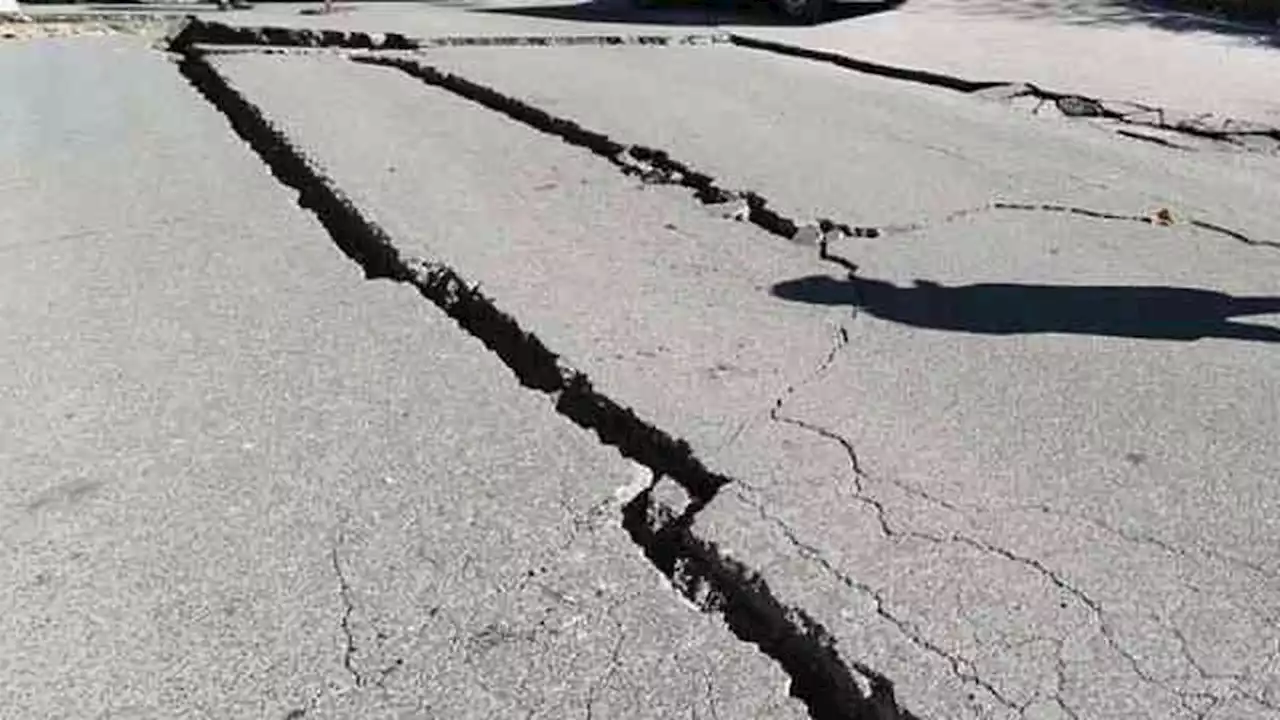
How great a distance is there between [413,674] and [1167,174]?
6856mm

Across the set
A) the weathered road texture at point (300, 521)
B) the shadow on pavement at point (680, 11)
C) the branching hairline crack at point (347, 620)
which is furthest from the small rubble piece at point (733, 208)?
the shadow on pavement at point (680, 11)

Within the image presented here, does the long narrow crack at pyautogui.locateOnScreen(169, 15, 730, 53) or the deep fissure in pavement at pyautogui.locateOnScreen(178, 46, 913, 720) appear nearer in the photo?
the deep fissure in pavement at pyautogui.locateOnScreen(178, 46, 913, 720)

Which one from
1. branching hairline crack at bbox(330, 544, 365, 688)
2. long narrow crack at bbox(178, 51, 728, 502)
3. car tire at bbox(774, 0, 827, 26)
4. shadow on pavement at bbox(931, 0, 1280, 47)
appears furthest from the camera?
car tire at bbox(774, 0, 827, 26)

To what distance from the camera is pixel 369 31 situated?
15.8m

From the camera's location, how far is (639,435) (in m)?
4.24

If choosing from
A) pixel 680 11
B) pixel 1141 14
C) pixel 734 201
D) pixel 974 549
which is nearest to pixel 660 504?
pixel 974 549

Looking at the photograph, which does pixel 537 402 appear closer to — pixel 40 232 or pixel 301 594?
pixel 301 594

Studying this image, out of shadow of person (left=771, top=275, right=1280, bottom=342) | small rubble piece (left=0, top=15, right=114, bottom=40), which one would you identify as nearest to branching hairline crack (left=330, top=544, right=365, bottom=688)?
shadow of person (left=771, top=275, right=1280, bottom=342)

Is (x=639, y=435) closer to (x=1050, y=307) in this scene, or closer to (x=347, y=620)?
(x=347, y=620)

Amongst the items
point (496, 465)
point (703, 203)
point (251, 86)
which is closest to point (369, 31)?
point (251, 86)

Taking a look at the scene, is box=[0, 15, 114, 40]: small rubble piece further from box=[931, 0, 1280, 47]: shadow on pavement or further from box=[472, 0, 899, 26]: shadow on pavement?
box=[931, 0, 1280, 47]: shadow on pavement

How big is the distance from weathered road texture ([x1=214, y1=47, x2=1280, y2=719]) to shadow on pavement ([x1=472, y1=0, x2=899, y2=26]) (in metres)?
8.06

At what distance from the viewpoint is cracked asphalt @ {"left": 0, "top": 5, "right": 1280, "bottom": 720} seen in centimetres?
296

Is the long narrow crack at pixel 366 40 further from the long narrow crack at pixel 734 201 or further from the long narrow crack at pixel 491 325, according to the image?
the long narrow crack at pixel 491 325
